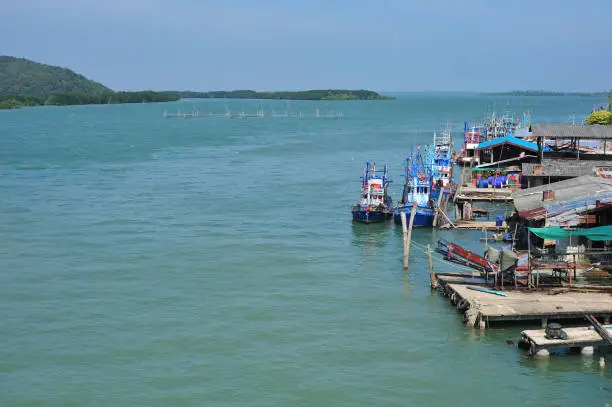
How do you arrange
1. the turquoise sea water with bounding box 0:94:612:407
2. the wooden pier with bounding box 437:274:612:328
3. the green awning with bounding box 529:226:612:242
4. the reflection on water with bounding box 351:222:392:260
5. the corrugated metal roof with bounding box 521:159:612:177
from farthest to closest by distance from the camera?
the corrugated metal roof with bounding box 521:159:612:177 → the reflection on water with bounding box 351:222:392:260 → the green awning with bounding box 529:226:612:242 → the wooden pier with bounding box 437:274:612:328 → the turquoise sea water with bounding box 0:94:612:407

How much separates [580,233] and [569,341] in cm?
628

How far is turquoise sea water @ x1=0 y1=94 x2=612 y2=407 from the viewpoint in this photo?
2223cm

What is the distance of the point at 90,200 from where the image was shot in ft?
168

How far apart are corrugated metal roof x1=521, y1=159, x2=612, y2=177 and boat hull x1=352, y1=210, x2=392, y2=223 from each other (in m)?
8.17

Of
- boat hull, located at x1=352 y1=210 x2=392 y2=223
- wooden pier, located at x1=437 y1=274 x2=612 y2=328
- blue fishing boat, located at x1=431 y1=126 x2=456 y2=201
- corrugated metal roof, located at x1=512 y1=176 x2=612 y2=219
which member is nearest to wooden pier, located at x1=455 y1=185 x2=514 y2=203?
blue fishing boat, located at x1=431 y1=126 x2=456 y2=201

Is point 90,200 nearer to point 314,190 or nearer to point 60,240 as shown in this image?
point 60,240

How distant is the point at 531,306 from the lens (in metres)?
24.9

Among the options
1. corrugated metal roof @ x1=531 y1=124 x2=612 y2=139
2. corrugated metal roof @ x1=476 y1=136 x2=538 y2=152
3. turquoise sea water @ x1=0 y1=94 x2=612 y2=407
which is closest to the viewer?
turquoise sea water @ x1=0 y1=94 x2=612 y2=407

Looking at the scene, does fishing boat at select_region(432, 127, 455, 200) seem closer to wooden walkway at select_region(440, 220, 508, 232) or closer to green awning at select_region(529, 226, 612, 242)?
wooden walkway at select_region(440, 220, 508, 232)

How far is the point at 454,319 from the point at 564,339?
4941 mm

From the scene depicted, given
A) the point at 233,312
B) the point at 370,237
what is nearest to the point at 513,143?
the point at 370,237

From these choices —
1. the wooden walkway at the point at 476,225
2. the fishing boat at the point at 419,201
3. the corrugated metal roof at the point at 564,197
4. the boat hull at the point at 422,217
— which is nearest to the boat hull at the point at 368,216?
the fishing boat at the point at 419,201

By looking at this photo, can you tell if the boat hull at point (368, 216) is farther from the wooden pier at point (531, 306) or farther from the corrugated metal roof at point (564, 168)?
the wooden pier at point (531, 306)

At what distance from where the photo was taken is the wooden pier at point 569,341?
22.6m
